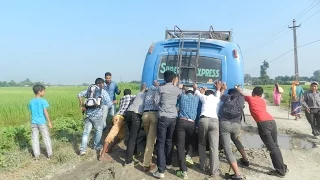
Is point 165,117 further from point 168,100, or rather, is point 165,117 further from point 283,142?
point 283,142

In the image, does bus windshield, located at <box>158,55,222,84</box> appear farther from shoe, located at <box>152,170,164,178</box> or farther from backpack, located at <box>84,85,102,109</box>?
shoe, located at <box>152,170,164,178</box>

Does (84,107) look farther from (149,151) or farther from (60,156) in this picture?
(149,151)

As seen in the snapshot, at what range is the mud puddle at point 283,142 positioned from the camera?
8.30 m

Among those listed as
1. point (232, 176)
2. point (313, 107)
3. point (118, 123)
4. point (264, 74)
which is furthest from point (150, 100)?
point (264, 74)

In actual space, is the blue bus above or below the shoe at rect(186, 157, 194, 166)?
above

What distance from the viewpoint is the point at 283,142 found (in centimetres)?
895

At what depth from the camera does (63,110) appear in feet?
58.2

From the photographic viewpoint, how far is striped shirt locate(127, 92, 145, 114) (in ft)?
20.0

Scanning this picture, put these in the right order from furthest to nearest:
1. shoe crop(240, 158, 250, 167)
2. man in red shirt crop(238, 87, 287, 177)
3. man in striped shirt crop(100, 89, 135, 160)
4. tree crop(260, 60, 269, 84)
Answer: tree crop(260, 60, 269, 84), man in striped shirt crop(100, 89, 135, 160), shoe crop(240, 158, 250, 167), man in red shirt crop(238, 87, 287, 177)

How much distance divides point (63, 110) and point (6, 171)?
40.7 ft

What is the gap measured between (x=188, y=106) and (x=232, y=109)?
33.5 inches

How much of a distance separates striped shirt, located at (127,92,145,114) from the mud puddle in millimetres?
3657

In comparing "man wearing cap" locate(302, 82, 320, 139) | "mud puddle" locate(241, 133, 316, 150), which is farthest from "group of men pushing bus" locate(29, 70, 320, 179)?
"man wearing cap" locate(302, 82, 320, 139)

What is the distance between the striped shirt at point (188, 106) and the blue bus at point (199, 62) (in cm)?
116
